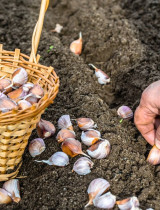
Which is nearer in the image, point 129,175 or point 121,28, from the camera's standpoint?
point 129,175

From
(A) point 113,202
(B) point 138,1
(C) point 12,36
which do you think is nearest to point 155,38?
(B) point 138,1

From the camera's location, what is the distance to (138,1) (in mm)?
3162

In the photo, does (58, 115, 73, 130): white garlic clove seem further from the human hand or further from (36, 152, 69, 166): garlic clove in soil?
the human hand

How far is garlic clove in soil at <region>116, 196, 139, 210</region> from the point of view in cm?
152

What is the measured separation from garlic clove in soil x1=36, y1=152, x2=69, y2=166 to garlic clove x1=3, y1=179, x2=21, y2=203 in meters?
0.20

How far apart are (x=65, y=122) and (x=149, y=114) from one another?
1.63 feet

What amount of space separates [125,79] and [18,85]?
103 centimetres

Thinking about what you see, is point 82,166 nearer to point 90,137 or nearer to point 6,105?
point 90,137

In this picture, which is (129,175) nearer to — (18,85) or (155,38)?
(18,85)

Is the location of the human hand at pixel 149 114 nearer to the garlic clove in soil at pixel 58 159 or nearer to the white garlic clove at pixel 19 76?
the garlic clove in soil at pixel 58 159

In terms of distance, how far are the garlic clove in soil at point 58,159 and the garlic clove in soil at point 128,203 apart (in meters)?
0.35

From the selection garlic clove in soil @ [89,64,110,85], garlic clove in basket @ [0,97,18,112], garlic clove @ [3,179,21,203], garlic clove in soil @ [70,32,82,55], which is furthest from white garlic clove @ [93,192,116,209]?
garlic clove in soil @ [70,32,82,55]

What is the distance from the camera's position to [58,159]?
5.60ft

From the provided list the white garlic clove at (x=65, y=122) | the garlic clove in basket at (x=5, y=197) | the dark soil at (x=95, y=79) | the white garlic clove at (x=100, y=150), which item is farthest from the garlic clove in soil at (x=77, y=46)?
the garlic clove in basket at (x=5, y=197)
